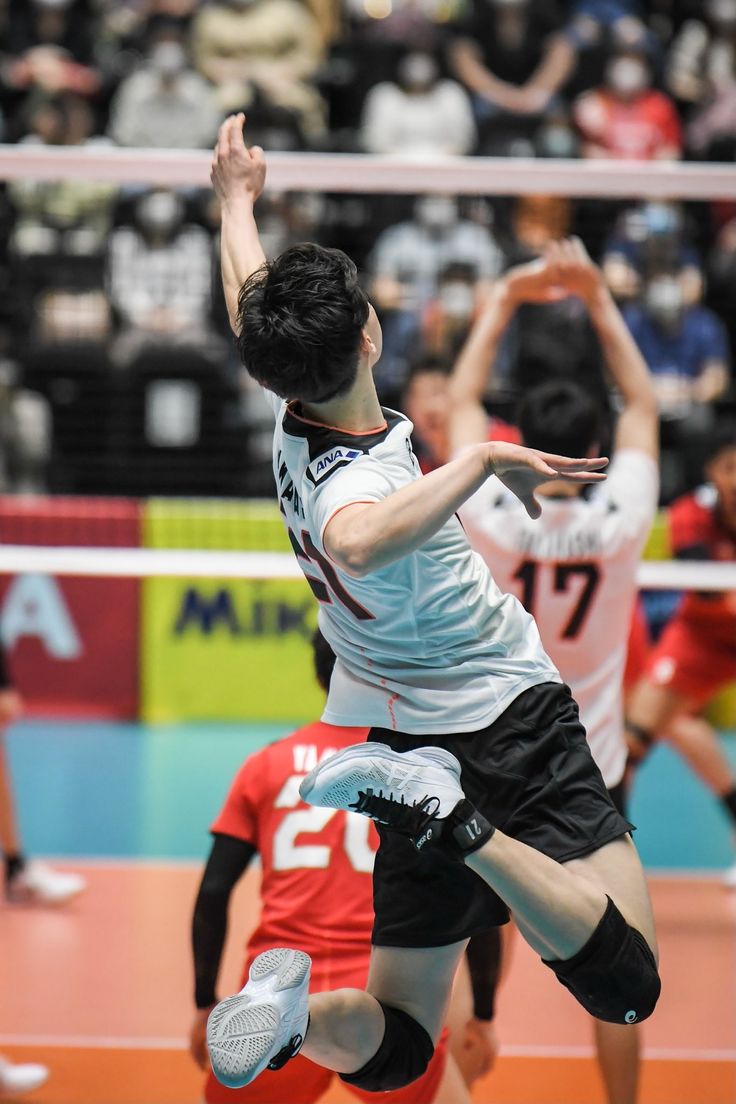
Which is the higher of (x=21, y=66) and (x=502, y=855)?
(x=21, y=66)

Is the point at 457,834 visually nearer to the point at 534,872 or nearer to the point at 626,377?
the point at 534,872

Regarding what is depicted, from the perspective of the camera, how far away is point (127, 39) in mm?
11094

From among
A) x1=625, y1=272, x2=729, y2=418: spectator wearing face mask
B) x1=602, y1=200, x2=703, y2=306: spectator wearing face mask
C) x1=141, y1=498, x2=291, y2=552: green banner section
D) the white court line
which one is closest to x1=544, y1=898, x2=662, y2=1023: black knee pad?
the white court line

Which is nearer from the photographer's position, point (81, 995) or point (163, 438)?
point (81, 995)

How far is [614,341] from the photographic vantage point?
12.6 feet

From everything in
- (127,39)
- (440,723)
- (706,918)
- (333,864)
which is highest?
(127,39)

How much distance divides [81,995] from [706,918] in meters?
2.48

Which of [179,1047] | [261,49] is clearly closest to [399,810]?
[179,1047]

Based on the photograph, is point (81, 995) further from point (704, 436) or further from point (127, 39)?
point (127, 39)

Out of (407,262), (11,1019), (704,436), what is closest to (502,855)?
(11,1019)

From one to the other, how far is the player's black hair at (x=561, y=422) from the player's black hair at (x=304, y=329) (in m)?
1.24

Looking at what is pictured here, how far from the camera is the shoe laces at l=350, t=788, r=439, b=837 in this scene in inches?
102

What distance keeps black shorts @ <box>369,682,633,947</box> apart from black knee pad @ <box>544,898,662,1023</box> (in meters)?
0.16

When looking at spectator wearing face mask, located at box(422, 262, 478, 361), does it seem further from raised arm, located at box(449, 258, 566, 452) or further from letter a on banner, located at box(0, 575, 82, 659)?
raised arm, located at box(449, 258, 566, 452)
